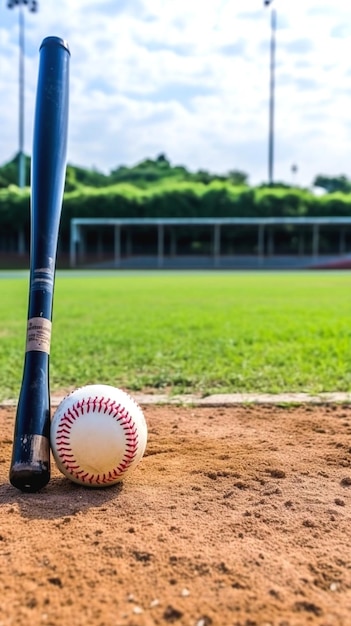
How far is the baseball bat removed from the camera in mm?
2660

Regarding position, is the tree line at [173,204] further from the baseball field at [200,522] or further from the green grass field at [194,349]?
the baseball field at [200,522]

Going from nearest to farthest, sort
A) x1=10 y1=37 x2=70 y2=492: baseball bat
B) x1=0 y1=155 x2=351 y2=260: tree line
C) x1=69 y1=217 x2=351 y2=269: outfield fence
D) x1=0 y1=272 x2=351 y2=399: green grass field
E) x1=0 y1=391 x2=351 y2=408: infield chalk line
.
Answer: x1=10 y1=37 x2=70 y2=492: baseball bat → x1=0 y1=391 x2=351 y2=408: infield chalk line → x1=0 y1=272 x2=351 y2=399: green grass field → x1=69 y1=217 x2=351 y2=269: outfield fence → x1=0 y1=155 x2=351 y2=260: tree line

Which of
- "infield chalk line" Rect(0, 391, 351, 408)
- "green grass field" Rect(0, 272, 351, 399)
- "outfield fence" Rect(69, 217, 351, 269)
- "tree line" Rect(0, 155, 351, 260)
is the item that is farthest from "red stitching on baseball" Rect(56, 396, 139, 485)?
"tree line" Rect(0, 155, 351, 260)

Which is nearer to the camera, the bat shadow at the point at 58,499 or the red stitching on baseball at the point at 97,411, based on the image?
the bat shadow at the point at 58,499

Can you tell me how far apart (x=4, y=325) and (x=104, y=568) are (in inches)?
324

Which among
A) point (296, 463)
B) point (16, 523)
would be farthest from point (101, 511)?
point (296, 463)

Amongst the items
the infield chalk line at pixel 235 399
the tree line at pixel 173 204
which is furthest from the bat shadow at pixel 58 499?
the tree line at pixel 173 204

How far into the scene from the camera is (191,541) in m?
2.27

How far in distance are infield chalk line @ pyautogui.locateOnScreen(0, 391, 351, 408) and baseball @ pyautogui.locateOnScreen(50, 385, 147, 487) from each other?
1.74 meters

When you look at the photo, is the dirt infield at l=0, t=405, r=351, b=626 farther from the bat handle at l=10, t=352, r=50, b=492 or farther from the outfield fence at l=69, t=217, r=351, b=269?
the outfield fence at l=69, t=217, r=351, b=269

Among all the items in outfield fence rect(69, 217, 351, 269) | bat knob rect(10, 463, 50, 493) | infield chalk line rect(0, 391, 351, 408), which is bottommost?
infield chalk line rect(0, 391, 351, 408)

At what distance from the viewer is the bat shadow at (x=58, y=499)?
99.8 inches

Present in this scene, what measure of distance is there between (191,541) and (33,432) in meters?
0.89

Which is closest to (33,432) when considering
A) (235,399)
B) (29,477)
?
(29,477)
